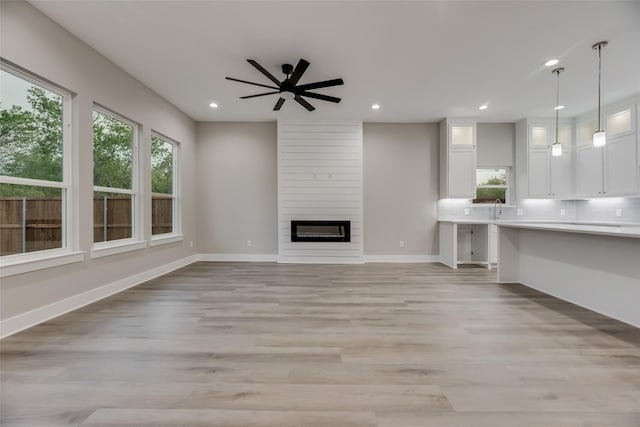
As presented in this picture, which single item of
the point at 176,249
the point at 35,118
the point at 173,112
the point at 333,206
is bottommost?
the point at 176,249

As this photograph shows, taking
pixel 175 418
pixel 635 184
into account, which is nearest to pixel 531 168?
pixel 635 184

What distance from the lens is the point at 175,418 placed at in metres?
1.41

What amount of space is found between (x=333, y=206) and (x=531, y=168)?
3964 millimetres

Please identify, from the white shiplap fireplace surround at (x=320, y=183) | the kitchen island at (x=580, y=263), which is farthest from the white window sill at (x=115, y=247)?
the kitchen island at (x=580, y=263)

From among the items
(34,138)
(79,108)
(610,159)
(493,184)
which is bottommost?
(493,184)

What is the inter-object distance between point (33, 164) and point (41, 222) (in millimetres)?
552

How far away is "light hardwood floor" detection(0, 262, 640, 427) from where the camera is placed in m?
1.44

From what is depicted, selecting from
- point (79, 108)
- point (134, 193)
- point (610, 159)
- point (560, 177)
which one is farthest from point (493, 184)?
point (79, 108)

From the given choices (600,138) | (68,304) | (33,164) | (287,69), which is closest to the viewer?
(33,164)

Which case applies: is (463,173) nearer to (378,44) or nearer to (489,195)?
(489,195)

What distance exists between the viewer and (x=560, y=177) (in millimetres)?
5602

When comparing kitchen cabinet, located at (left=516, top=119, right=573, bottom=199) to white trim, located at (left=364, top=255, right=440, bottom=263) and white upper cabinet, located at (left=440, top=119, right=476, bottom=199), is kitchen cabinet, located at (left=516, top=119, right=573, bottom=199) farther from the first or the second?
white trim, located at (left=364, top=255, right=440, bottom=263)

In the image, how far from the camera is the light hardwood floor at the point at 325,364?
144 centimetres

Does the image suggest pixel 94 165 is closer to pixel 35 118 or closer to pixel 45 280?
pixel 35 118
